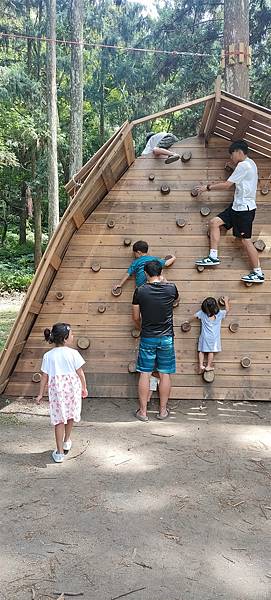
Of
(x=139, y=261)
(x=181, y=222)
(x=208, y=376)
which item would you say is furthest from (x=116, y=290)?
(x=208, y=376)

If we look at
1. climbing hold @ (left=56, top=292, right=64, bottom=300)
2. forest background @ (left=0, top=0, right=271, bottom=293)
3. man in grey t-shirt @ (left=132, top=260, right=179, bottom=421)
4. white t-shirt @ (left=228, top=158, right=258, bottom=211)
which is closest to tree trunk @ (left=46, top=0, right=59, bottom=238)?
forest background @ (left=0, top=0, right=271, bottom=293)

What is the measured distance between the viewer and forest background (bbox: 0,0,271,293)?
17562 millimetres

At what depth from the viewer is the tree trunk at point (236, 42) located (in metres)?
7.93

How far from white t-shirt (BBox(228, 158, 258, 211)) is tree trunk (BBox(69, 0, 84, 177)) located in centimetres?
1030

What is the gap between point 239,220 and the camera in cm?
614

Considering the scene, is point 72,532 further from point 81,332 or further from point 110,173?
point 110,173

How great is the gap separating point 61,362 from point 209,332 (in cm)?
240

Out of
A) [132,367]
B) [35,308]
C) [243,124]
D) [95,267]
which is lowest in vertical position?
[132,367]

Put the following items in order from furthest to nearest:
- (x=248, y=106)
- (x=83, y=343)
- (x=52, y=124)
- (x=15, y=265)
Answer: (x=15, y=265)
(x=52, y=124)
(x=83, y=343)
(x=248, y=106)

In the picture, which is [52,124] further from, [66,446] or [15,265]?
[66,446]

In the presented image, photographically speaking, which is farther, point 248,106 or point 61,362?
point 248,106

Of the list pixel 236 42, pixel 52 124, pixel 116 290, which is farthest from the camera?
pixel 52 124

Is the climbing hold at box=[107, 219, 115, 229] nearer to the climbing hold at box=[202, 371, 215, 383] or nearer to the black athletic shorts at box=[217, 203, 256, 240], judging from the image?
the black athletic shorts at box=[217, 203, 256, 240]

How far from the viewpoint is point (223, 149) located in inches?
264
